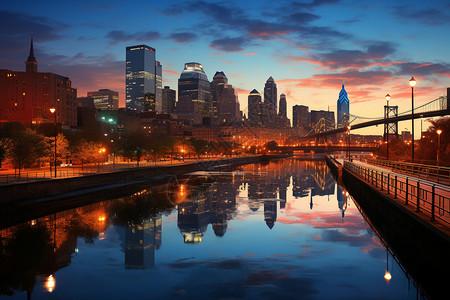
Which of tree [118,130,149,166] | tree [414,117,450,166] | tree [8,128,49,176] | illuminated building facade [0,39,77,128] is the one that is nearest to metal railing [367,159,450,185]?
tree [414,117,450,166]

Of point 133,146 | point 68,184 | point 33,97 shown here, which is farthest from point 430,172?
point 33,97

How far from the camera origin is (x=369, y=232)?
2486 cm

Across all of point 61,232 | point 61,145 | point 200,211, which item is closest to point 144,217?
point 200,211

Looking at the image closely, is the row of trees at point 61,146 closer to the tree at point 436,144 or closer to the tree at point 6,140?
the tree at point 6,140

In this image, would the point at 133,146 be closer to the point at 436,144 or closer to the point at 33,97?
the point at 436,144

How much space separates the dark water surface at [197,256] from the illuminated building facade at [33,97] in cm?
16367

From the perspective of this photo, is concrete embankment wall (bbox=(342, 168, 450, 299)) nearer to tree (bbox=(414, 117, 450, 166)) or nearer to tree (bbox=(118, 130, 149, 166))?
tree (bbox=(414, 117, 450, 166))

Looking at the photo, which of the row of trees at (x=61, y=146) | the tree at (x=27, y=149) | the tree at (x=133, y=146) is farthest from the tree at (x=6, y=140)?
the tree at (x=133, y=146)

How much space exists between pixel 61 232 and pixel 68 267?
7534mm

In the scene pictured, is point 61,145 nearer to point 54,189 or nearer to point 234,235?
point 54,189

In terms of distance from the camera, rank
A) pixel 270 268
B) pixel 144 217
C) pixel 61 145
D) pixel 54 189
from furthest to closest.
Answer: pixel 61 145
pixel 54 189
pixel 144 217
pixel 270 268

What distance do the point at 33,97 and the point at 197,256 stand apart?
188534 mm

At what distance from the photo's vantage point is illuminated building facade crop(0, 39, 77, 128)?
17962 cm

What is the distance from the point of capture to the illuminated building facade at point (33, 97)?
179625 millimetres
